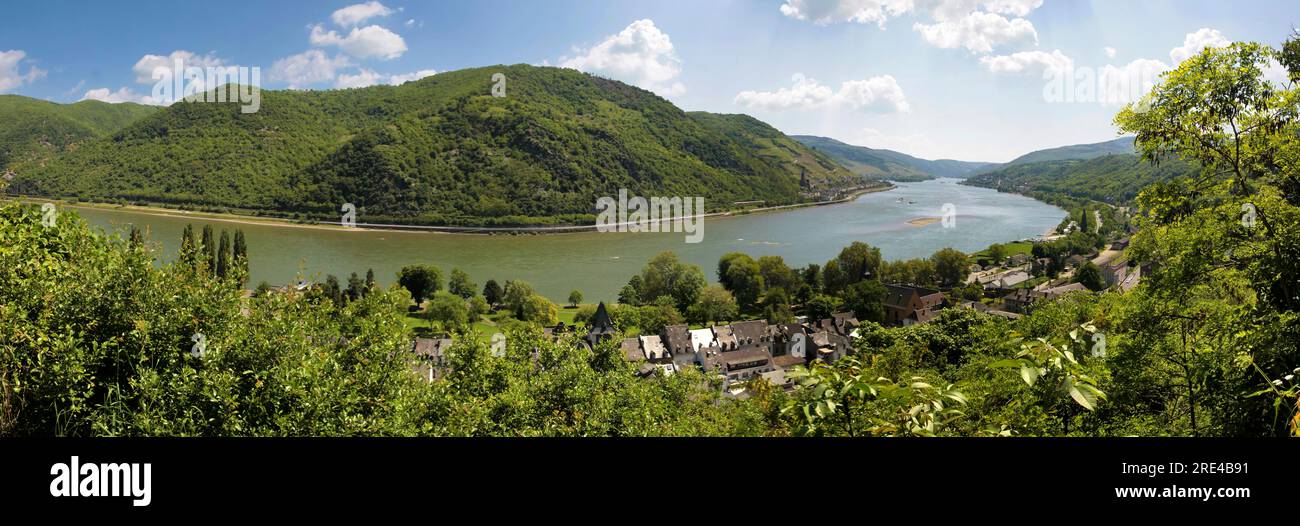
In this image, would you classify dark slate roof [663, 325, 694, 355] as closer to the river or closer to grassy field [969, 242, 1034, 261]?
the river

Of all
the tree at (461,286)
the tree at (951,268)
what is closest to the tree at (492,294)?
the tree at (461,286)

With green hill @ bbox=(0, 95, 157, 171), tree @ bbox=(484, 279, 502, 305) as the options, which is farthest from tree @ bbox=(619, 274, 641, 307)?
green hill @ bbox=(0, 95, 157, 171)

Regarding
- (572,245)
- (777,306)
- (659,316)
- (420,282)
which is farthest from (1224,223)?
Answer: (572,245)

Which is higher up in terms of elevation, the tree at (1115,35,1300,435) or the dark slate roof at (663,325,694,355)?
the tree at (1115,35,1300,435)

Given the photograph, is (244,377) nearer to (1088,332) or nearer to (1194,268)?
(1088,332)

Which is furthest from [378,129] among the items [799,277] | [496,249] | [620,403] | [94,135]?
[620,403]

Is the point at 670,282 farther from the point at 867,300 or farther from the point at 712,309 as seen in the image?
the point at 867,300
